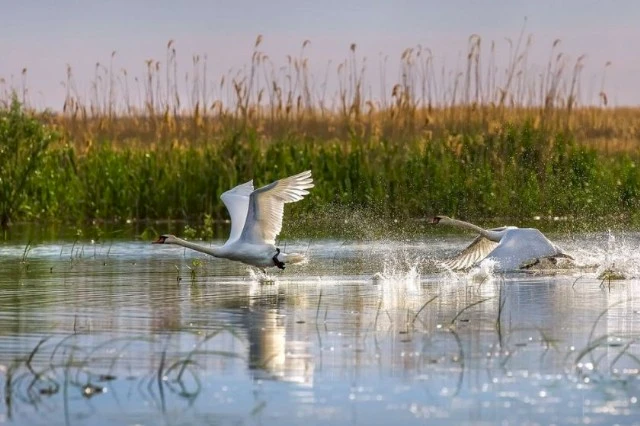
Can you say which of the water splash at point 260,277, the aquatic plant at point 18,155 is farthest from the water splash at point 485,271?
the aquatic plant at point 18,155

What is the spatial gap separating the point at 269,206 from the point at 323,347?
19.1ft

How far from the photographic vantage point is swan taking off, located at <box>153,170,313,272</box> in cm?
1623

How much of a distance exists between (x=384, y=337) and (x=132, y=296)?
421 cm

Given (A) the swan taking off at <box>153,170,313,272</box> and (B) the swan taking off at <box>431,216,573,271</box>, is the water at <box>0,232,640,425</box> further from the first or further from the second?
(A) the swan taking off at <box>153,170,313,272</box>

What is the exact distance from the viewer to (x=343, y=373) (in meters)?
9.83

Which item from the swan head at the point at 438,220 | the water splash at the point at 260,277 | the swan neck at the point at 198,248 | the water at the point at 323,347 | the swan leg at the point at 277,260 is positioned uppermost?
the swan head at the point at 438,220

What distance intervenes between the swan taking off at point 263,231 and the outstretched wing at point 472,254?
2175 millimetres

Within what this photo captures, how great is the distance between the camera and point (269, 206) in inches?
655

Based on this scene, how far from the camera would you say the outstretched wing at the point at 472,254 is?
58.3 feet

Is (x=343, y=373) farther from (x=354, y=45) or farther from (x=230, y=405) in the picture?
(x=354, y=45)

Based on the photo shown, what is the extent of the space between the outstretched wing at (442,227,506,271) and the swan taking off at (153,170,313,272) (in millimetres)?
2175

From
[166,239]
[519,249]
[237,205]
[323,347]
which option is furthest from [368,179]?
[323,347]

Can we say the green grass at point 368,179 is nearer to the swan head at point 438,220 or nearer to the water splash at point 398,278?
the water splash at point 398,278

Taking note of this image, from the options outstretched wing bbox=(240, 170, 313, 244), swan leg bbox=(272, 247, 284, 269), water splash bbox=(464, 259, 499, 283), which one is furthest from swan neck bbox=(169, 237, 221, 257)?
water splash bbox=(464, 259, 499, 283)
